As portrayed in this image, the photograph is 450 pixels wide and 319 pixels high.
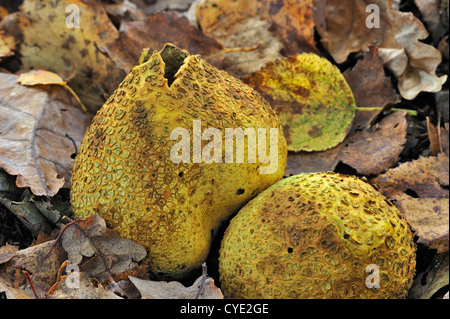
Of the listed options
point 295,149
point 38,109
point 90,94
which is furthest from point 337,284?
point 90,94

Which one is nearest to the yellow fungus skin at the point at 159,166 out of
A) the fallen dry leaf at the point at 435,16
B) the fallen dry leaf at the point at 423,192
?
the fallen dry leaf at the point at 423,192

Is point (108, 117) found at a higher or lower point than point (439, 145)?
higher

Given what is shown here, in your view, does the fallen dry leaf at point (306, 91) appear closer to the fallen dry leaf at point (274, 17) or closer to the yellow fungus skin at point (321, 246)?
the fallen dry leaf at point (274, 17)

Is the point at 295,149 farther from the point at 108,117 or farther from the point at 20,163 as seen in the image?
the point at 20,163

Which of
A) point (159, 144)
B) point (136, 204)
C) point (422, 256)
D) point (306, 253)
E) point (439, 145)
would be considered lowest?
point (422, 256)

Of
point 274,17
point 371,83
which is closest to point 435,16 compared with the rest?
point 371,83

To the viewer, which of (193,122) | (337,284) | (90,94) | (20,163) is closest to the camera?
(337,284)
